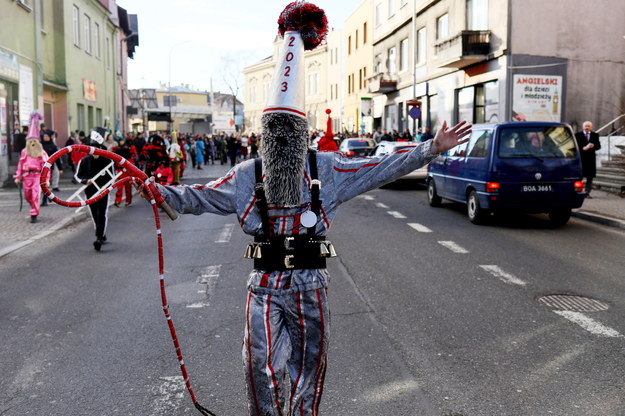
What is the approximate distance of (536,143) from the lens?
1235cm

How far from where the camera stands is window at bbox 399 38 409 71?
133 ft

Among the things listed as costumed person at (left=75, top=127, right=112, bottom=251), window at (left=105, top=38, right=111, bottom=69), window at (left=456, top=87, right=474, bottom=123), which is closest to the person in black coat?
costumed person at (left=75, top=127, right=112, bottom=251)

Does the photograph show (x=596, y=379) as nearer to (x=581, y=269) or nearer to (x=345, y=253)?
(x=581, y=269)

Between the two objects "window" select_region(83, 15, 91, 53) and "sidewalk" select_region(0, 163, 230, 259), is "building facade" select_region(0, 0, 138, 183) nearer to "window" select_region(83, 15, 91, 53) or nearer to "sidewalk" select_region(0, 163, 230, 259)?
"window" select_region(83, 15, 91, 53)

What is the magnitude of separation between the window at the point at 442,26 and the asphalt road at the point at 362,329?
23.9 meters

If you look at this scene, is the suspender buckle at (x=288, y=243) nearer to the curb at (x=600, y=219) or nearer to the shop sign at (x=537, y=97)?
the curb at (x=600, y=219)

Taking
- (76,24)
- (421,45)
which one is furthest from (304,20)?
(421,45)

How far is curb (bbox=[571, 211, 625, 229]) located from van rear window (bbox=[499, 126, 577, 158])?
4.81ft

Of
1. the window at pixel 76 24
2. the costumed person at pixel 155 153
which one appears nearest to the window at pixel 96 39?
the window at pixel 76 24

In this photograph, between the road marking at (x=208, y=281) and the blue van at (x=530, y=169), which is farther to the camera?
the blue van at (x=530, y=169)

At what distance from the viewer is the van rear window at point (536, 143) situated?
12.3 meters

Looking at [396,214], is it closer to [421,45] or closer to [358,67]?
[421,45]

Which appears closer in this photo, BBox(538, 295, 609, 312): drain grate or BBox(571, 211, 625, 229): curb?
BBox(538, 295, 609, 312): drain grate

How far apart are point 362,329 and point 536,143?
25.6 feet
